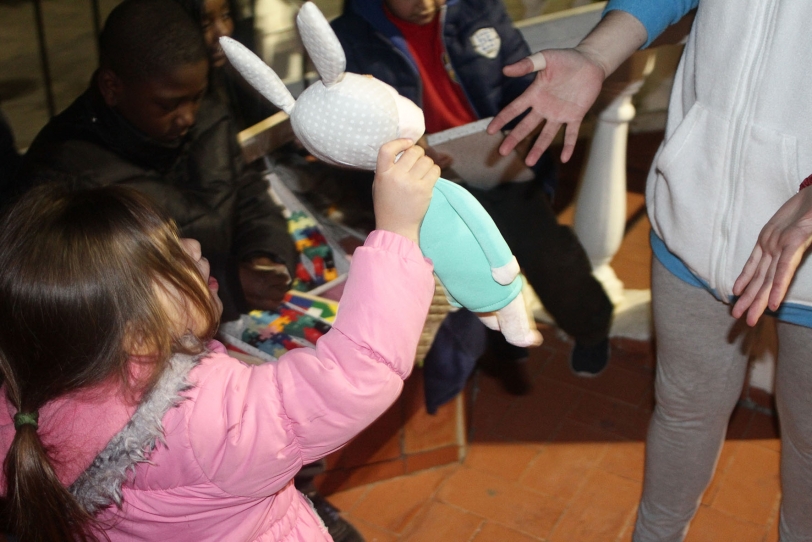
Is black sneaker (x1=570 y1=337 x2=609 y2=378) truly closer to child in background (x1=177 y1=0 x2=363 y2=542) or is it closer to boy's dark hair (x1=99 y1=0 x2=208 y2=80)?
child in background (x1=177 y1=0 x2=363 y2=542)

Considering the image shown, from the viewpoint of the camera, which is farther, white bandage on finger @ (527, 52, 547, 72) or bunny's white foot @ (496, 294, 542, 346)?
white bandage on finger @ (527, 52, 547, 72)

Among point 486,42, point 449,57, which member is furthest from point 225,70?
point 486,42

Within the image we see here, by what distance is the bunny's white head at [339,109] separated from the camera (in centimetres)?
98

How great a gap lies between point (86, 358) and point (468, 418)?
1528 mm

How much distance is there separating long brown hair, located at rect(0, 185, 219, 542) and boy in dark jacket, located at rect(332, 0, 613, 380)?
94cm

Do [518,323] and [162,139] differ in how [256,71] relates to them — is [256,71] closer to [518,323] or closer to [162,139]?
[518,323]

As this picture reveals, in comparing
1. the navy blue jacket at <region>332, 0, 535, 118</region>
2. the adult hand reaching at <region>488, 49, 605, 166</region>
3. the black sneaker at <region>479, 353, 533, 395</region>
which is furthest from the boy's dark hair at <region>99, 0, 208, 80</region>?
the black sneaker at <region>479, 353, 533, 395</region>

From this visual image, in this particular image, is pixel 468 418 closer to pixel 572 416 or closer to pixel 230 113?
pixel 572 416

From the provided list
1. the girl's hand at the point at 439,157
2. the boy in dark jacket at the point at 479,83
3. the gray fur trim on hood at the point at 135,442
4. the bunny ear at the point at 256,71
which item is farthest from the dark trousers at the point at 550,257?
the gray fur trim on hood at the point at 135,442

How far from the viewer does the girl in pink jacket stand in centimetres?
98

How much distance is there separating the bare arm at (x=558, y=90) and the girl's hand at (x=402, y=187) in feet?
1.21

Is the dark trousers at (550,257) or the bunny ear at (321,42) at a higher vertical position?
the bunny ear at (321,42)

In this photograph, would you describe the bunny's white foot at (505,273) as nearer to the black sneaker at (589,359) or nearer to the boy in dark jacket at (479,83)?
the boy in dark jacket at (479,83)

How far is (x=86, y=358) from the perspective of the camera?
39.2 inches
